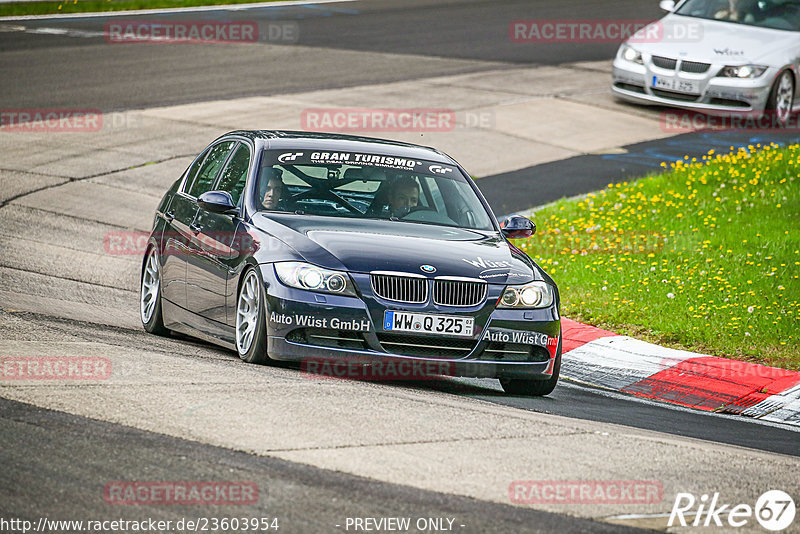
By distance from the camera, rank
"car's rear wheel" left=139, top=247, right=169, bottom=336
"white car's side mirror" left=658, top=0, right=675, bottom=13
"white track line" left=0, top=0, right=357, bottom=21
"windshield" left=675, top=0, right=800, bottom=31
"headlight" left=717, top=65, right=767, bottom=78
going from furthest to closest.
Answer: "white track line" left=0, top=0, right=357, bottom=21, "white car's side mirror" left=658, top=0, right=675, bottom=13, "windshield" left=675, top=0, right=800, bottom=31, "headlight" left=717, top=65, right=767, bottom=78, "car's rear wheel" left=139, top=247, right=169, bottom=336

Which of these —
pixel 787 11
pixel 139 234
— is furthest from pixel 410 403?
pixel 787 11

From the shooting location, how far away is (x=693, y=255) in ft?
43.1

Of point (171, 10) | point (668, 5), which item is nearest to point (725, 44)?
point (668, 5)

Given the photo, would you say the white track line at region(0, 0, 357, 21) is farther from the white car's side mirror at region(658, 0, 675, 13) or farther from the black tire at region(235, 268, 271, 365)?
the black tire at region(235, 268, 271, 365)

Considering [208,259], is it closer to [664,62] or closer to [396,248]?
[396,248]

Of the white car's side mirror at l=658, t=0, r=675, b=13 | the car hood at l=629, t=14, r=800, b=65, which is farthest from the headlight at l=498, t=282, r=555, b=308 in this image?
the white car's side mirror at l=658, t=0, r=675, b=13

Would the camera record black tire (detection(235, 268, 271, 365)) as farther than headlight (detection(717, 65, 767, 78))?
No

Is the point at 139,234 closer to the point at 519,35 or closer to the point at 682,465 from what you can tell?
the point at 682,465

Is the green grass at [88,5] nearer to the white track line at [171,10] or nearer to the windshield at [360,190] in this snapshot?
the white track line at [171,10]

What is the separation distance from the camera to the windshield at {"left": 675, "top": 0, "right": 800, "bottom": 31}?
71.4 feet

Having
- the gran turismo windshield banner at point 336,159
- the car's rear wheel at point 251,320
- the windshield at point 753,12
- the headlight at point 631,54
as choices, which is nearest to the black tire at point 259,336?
the car's rear wheel at point 251,320

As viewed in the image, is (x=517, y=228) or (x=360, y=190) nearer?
(x=360, y=190)

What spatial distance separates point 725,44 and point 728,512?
16390mm

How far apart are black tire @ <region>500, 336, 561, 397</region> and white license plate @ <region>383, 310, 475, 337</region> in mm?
760
